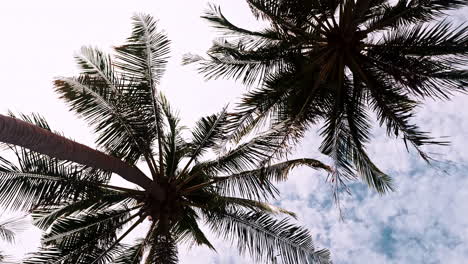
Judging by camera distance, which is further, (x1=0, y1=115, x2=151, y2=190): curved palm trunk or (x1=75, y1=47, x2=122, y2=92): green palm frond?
(x1=75, y1=47, x2=122, y2=92): green palm frond

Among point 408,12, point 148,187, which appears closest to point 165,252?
point 148,187

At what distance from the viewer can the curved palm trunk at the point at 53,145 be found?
469 centimetres

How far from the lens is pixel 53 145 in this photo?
530 cm

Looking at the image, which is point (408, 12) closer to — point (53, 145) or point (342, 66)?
point (342, 66)

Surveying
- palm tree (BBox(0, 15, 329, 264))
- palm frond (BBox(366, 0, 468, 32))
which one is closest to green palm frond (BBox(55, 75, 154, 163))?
palm tree (BBox(0, 15, 329, 264))

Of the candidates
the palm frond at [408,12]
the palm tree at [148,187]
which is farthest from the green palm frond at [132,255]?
the palm frond at [408,12]

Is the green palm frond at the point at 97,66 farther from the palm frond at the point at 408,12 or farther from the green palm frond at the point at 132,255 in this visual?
the palm frond at the point at 408,12

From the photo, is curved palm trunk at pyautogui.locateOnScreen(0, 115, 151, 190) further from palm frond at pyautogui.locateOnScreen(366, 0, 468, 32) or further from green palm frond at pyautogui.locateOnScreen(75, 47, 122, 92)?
palm frond at pyautogui.locateOnScreen(366, 0, 468, 32)

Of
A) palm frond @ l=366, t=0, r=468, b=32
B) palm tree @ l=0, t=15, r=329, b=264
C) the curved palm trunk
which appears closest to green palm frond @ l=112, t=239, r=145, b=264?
palm tree @ l=0, t=15, r=329, b=264

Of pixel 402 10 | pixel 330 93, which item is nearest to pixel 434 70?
pixel 402 10

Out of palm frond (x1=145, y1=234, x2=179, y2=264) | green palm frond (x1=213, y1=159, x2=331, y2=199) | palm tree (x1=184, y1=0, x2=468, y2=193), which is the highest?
palm tree (x1=184, y1=0, x2=468, y2=193)

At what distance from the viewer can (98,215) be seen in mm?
8484

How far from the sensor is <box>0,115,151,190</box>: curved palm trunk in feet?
15.4

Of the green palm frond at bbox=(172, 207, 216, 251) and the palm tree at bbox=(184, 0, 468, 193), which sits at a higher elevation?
the palm tree at bbox=(184, 0, 468, 193)
